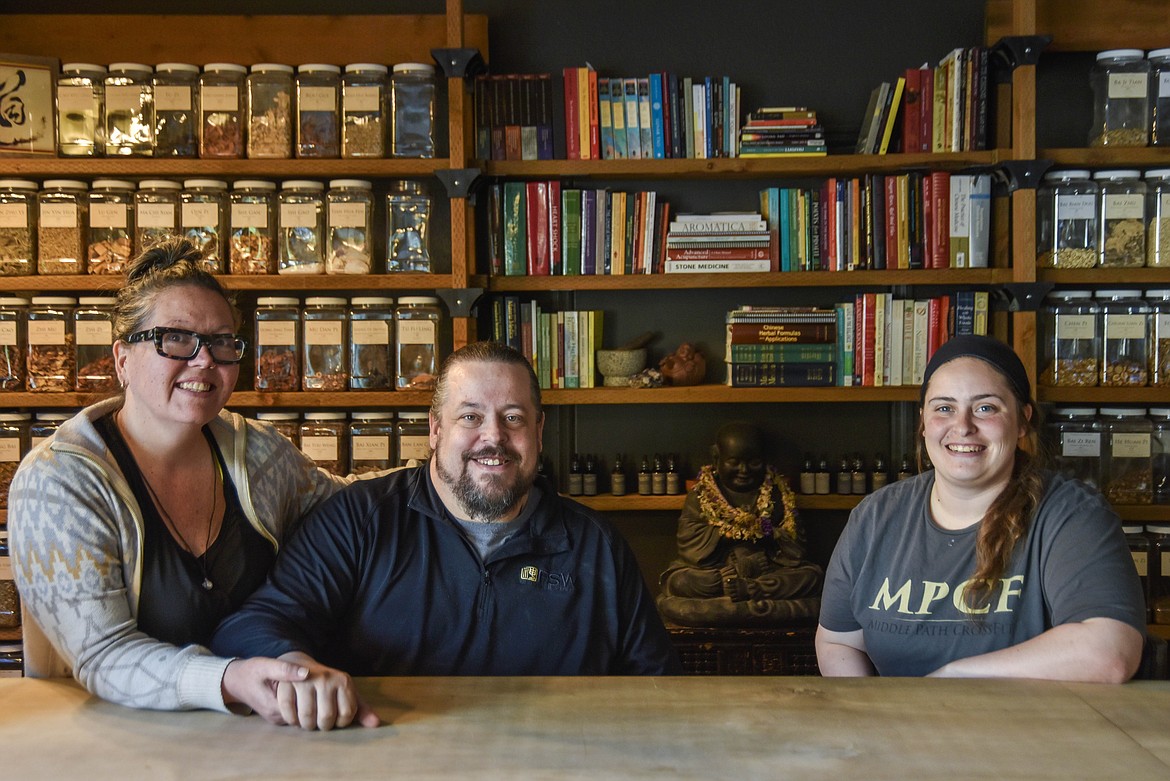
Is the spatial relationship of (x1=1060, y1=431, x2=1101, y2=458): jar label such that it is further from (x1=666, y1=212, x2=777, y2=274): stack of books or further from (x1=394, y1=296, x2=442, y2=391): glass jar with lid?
(x1=394, y1=296, x2=442, y2=391): glass jar with lid

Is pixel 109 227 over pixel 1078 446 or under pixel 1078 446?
over

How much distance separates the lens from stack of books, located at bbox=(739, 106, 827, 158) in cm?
339

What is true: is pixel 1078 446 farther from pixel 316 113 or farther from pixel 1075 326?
pixel 316 113

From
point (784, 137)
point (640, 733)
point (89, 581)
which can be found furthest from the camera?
point (784, 137)

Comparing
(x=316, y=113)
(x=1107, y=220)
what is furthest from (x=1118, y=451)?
(x=316, y=113)

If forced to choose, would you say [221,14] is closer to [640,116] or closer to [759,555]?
[640,116]

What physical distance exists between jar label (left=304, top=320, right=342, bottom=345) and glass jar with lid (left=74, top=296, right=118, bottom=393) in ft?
1.92

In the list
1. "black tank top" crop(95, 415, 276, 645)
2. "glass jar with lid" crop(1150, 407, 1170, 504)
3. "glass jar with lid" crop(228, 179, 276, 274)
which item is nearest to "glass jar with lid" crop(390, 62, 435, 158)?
"glass jar with lid" crop(228, 179, 276, 274)

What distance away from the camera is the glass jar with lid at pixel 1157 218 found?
10.9 ft

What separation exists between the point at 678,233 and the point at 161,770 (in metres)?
2.54

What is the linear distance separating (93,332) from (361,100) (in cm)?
109

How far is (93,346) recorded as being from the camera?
3.31 metres

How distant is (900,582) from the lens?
6.14 ft

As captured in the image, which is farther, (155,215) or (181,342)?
(155,215)
